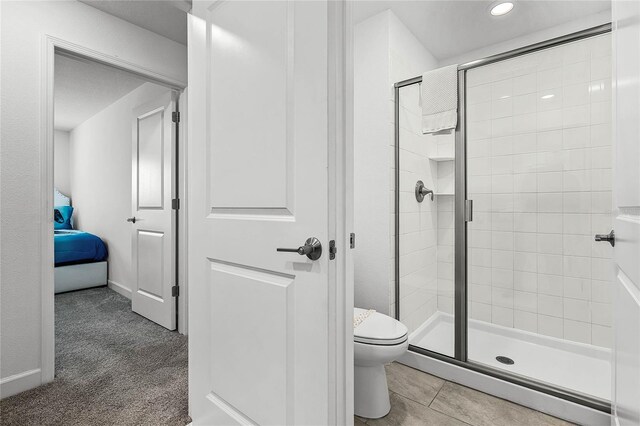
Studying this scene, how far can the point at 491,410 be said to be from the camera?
161 centimetres

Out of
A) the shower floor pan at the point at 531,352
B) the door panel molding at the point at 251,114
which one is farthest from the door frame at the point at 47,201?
the shower floor pan at the point at 531,352

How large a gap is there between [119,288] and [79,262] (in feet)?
2.06

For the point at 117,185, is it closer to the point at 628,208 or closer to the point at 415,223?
the point at 415,223

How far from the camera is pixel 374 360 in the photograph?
1.50 meters

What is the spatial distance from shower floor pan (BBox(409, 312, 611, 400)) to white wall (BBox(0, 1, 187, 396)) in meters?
2.41

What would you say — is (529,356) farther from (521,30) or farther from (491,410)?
(521,30)

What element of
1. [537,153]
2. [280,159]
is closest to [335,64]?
[280,159]

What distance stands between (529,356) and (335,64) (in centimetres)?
233

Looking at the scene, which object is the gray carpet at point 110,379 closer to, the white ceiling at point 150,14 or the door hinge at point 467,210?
the door hinge at point 467,210

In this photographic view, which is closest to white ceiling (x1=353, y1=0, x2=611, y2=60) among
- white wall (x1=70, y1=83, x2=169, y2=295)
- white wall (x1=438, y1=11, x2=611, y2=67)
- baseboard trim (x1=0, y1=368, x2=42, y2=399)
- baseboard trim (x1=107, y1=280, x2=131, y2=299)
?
white wall (x1=438, y1=11, x2=611, y2=67)

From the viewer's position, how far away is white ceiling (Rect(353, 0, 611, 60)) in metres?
2.12

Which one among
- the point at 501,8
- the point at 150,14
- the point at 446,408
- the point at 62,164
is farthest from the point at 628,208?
the point at 62,164

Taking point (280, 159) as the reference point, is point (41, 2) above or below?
above

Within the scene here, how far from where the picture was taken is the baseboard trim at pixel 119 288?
3.65 metres
